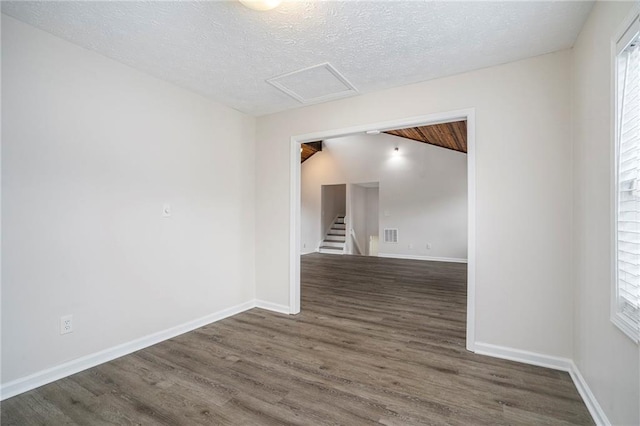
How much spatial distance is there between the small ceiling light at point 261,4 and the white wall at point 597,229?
179 centimetres

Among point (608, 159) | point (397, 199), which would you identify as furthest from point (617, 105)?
point (397, 199)

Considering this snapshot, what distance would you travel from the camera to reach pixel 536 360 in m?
2.29

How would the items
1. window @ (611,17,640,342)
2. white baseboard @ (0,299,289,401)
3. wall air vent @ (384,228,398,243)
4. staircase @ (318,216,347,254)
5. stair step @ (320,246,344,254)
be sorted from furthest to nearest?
1. staircase @ (318,216,347,254)
2. stair step @ (320,246,344,254)
3. wall air vent @ (384,228,398,243)
4. white baseboard @ (0,299,289,401)
5. window @ (611,17,640,342)

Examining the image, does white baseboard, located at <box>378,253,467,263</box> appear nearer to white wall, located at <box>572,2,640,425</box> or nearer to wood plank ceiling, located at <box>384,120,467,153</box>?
wood plank ceiling, located at <box>384,120,467,153</box>

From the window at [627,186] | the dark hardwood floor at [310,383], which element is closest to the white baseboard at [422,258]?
the dark hardwood floor at [310,383]

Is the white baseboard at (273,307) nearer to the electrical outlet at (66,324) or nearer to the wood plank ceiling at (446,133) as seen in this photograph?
the electrical outlet at (66,324)

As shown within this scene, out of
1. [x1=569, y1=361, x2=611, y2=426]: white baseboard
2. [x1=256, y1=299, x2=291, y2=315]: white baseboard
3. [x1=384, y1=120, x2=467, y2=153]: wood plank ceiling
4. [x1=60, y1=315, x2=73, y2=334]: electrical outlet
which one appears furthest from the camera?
[x1=384, y1=120, x2=467, y2=153]: wood plank ceiling

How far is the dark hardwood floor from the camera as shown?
1.71m

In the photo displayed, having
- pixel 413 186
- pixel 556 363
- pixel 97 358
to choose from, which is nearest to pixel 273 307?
pixel 97 358

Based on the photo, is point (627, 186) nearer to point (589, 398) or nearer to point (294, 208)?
point (589, 398)

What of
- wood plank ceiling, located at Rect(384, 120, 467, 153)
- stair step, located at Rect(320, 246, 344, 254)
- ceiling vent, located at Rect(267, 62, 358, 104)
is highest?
wood plank ceiling, located at Rect(384, 120, 467, 153)

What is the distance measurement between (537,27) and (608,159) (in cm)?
106

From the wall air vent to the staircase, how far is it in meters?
1.56

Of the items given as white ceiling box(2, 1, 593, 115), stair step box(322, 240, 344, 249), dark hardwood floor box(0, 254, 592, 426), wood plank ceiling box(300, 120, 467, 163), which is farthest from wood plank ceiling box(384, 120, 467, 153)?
stair step box(322, 240, 344, 249)
